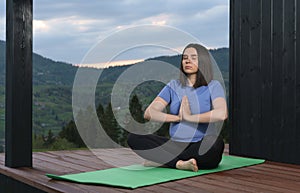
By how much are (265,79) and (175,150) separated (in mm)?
1218

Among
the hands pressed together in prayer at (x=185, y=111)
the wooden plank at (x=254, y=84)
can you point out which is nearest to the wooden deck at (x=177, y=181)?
the wooden plank at (x=254, y=84)

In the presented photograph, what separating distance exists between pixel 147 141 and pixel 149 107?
26 centimetres

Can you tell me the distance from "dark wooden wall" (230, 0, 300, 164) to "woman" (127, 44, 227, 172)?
80 centimetres

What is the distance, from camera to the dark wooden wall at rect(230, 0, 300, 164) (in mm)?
3371

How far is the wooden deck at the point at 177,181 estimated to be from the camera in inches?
89.0

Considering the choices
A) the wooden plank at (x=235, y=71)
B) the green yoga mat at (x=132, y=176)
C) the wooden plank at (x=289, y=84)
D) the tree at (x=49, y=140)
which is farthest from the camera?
the tree at (x=49, y=140)

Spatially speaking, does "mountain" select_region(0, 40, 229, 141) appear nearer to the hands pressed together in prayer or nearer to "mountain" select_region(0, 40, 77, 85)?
"mountain" select_region(0, 40, 77, 85)

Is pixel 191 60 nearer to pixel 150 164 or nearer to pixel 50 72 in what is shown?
pixel 150 164

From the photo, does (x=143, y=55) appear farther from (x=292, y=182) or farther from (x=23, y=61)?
(x=292, y=182)

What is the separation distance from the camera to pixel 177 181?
2451 millimetres

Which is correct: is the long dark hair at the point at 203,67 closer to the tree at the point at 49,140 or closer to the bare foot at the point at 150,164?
the bare foot at the point at 150,164

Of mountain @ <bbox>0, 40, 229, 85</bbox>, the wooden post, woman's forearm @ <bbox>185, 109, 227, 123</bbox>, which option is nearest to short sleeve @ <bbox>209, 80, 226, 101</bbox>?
woman's forearm @ <bbox>185, 109, 227, 123</bbox>

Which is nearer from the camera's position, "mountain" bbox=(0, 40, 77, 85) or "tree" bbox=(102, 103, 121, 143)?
"tree" bbox=(102, 103, 121, 143)

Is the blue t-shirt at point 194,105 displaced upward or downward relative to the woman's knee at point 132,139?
upward
